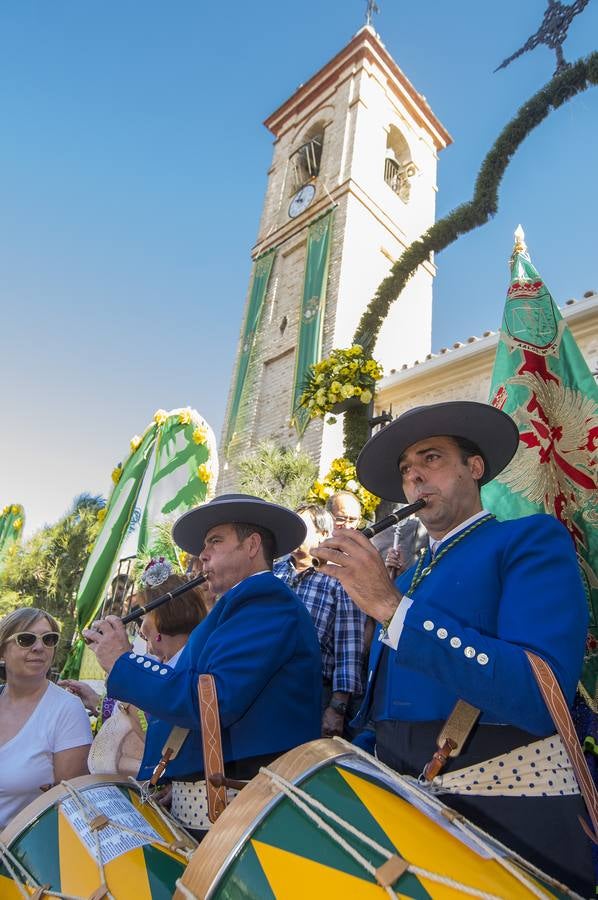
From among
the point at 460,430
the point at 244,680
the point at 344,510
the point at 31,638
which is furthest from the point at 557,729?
the point at 344,510

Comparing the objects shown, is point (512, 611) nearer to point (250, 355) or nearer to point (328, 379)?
point (328, 379)

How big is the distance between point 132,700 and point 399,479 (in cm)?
128

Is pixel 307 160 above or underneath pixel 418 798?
above

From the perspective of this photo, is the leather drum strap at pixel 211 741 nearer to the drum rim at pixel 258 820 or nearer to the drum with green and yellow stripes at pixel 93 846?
the drum with green and yellow stripes at pixel 93 846

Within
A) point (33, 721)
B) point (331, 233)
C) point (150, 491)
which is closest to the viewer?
point (33, 721)

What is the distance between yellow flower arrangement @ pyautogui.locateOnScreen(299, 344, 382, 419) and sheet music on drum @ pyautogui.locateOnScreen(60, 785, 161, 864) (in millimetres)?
3960

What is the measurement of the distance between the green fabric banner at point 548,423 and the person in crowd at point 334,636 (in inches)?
38.3

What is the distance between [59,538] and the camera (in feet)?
50.2

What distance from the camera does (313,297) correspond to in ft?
51.2

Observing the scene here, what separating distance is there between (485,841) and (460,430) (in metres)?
1.28

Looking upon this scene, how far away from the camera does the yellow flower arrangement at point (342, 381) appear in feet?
18.5

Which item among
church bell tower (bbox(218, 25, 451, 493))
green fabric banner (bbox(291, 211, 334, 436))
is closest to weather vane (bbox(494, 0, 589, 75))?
church bell tower (bbox(218, 25, 451, 493))

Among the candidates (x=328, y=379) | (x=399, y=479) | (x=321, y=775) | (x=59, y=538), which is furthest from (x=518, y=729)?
(x=59, y=538)

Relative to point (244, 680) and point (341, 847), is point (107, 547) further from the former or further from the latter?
point (341, 847)
